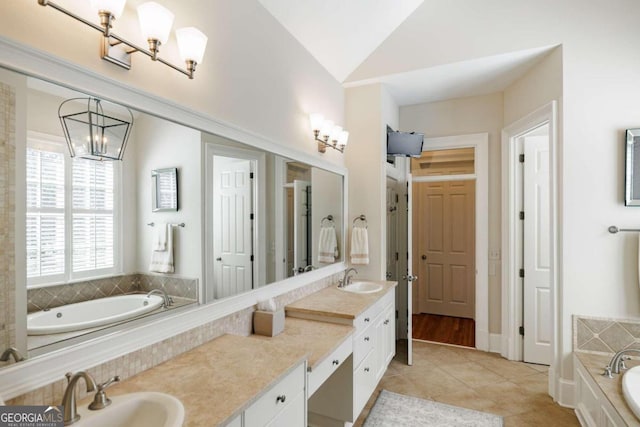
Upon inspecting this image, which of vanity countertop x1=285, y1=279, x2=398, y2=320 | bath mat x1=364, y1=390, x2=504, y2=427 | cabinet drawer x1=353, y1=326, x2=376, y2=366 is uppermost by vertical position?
vanity countertop x1=285, y1=279, x2=398, y2=320

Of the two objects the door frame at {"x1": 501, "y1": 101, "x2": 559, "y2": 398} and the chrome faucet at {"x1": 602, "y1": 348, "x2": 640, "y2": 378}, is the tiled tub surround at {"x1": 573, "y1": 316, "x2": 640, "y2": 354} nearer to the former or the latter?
the chrome faucet at {"x1": 602, "y1": 348, "x2": 640, "y2": 378}

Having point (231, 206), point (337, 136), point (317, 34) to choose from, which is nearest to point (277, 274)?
point (231, 206)

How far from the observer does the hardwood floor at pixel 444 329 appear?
4.14 metres

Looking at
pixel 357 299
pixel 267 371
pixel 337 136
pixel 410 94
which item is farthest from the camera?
pixel 410 94

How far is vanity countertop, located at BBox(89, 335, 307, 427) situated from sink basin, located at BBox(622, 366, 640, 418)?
1.75 m

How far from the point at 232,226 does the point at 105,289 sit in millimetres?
743

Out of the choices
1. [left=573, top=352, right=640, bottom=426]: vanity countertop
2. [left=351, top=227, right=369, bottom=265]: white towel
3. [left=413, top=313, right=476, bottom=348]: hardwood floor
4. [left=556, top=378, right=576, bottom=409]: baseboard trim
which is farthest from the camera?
[left=413, top=313, right=476, bottom=348]: hardwood floor

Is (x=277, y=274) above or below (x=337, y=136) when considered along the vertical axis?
below

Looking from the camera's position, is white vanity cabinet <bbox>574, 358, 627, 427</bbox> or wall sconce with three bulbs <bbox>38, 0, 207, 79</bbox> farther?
white vanity cabinet <bbox>574, 358, 627, 427</bbox>

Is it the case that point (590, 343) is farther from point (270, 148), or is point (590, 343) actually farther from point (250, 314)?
point (270, 148)

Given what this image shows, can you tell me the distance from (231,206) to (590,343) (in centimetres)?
289

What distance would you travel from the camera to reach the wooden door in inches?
198

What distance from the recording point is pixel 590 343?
264 cm

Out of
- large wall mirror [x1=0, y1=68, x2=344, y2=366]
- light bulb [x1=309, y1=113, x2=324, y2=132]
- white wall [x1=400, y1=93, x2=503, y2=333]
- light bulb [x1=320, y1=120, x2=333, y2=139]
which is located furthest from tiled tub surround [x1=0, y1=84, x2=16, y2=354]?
white wall [x1=400, y1=93, x2=503, y2=333]
